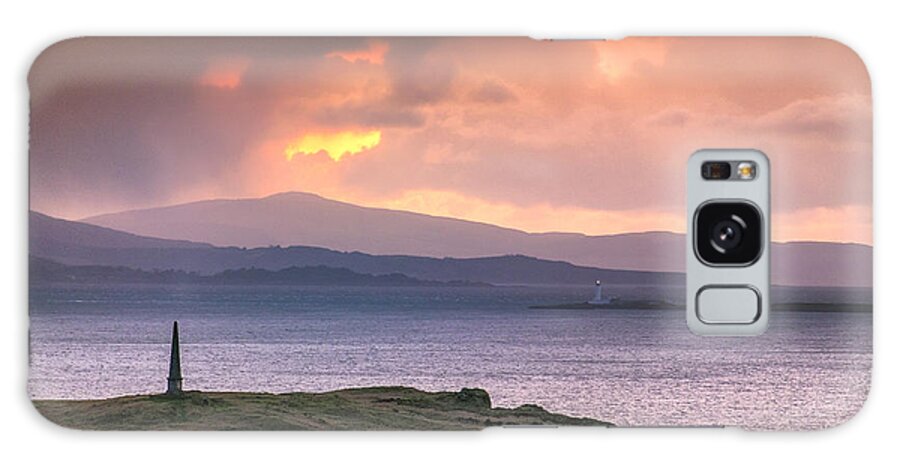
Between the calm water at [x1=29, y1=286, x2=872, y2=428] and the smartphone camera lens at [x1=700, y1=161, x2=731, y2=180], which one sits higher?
the smartphone camera lens at [x1=700, y1=161, x2=731, y2=180]

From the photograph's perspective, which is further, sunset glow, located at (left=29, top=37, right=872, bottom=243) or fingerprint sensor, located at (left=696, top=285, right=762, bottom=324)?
fingerprint sensor, located at (left=696, top=285, right=762, bottom=324)

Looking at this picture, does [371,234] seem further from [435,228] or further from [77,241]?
[77,241]

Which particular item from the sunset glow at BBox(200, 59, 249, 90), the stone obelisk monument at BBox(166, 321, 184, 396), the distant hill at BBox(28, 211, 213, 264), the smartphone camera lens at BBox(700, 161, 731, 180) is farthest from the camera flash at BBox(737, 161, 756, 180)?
the stone obelisk monument at BBox(166, 321, 184, 396)

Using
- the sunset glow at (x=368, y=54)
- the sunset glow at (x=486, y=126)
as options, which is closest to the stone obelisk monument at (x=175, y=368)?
the sunset glow at (x=486, y=126)

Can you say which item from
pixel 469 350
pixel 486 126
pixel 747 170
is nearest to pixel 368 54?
pixel 486 126

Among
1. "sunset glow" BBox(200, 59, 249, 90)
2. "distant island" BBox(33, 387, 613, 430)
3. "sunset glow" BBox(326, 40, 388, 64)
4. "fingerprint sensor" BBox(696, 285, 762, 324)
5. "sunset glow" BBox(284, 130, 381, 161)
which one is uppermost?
"sunset glow" BBox(326, 40, 388, 64)

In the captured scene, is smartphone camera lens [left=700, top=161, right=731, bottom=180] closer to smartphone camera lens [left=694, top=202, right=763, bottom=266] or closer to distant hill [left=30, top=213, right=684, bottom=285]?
smartphone camera lens [left=694, top=202, right=763, bottom=266]

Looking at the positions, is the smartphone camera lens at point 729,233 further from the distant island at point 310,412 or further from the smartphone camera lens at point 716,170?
the distant island at point 310,412
